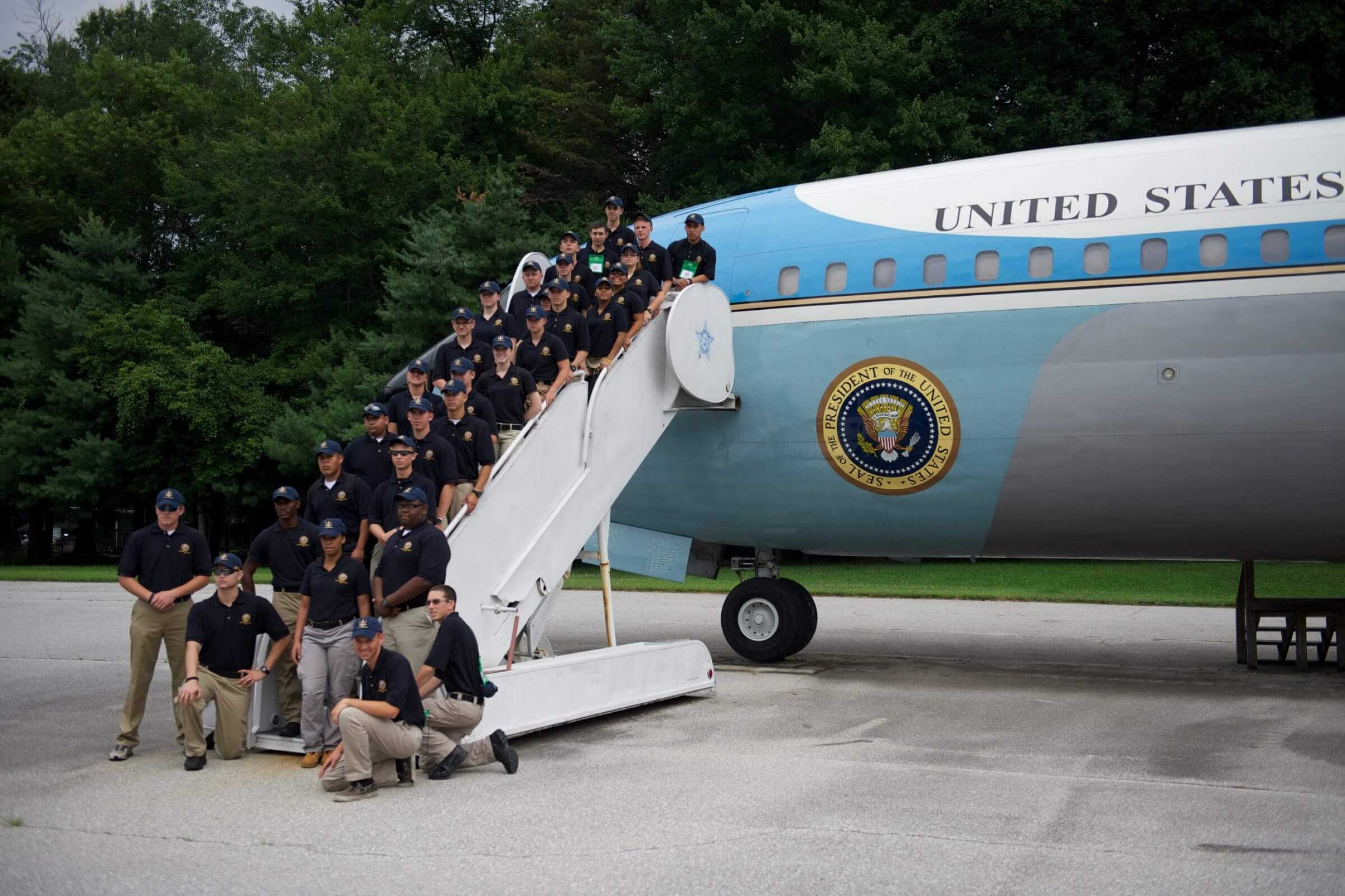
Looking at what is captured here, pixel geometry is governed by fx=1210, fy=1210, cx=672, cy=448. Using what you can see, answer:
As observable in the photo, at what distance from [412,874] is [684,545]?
27.8 ft

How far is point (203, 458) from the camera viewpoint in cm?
4034

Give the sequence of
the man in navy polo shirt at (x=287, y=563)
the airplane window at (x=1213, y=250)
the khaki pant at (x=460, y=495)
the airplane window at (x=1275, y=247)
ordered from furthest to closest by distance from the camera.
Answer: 1. the airplane window at (x=1213, y=250)
2. the airplane window at (x=1275, y=247)
3. the khaki pant at (x=460, y=495)
4. the man in navy polo shirt at (x=287, y=563)

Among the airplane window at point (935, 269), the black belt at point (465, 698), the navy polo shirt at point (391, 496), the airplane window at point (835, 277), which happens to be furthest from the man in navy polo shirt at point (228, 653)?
the airplane window at point (935, 269)

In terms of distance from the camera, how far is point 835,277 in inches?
528

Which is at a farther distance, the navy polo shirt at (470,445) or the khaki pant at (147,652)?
the navy polo shirt at (470,445)

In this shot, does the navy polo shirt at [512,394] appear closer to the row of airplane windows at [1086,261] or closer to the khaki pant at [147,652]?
the khaki pant at [147,652]

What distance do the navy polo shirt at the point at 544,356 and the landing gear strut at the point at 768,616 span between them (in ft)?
13.7

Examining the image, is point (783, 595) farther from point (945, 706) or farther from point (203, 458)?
point (203, 458)

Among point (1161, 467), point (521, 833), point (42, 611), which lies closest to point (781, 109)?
point (42, 611)

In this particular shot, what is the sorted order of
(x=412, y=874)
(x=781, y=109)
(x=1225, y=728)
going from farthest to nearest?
(x=781, y=109) < (x=1225, y=728) < (x=412, y=874)

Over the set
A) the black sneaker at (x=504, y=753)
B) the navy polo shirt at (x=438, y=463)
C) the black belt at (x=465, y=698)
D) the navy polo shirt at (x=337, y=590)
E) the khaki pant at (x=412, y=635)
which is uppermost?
the navy polo shirt at (x=438, y=463)

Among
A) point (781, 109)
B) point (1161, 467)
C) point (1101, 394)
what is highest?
point (781, 109)

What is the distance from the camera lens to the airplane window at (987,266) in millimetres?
12695

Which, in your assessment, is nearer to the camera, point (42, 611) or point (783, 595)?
point (783, 595)
